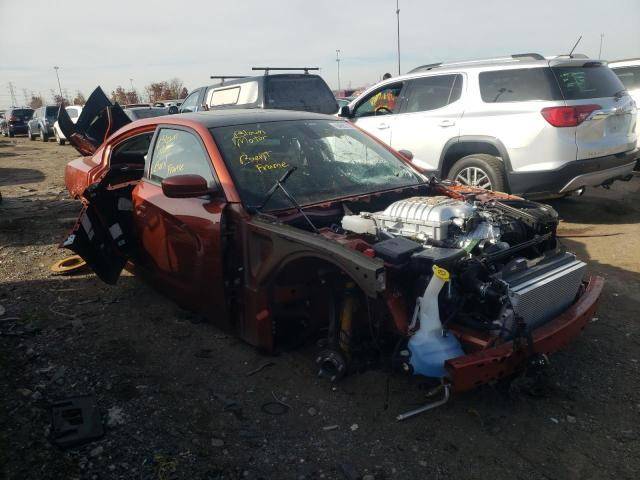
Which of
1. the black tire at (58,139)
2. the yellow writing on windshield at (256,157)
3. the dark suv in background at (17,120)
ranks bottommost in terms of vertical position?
the yellow writing on windshield at (256,157)

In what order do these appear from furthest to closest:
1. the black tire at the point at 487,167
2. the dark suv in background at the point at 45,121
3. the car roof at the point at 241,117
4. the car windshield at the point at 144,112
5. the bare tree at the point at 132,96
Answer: the bare tree at the point at 132,96 → the dark suv in background at the point at 45,121 → the car windshield at the point at 144,112 → the black tire at the point at 487,167 → the car roof at the point at 241,117

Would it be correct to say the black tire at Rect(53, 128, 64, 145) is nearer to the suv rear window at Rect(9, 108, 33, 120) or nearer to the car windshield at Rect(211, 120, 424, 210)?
the suv rear window at Rect(9, 108, 33, 120)

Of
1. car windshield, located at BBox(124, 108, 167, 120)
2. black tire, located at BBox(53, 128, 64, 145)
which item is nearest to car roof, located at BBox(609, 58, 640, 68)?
car windshield, located at BBox(124, 108, 167, 120)

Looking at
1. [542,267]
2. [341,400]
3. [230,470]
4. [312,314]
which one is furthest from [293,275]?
[542,267]

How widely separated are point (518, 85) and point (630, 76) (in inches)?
170

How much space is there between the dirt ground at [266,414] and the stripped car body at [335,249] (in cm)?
28

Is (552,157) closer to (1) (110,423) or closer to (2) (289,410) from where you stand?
(2) (289,410)

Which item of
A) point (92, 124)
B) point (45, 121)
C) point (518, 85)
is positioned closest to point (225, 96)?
point (92, 124)

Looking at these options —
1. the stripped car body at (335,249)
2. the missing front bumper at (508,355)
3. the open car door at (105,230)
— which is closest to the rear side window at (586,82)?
the stripped car body at (335,249)

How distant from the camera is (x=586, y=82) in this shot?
19.5 feet

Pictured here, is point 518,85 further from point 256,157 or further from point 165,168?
point 165,168

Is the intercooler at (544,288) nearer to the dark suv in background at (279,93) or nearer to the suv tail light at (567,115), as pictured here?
the suv tail light at (567,115)

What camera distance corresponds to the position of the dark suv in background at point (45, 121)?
24094 millimetres

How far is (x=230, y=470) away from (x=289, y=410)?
54 cm
